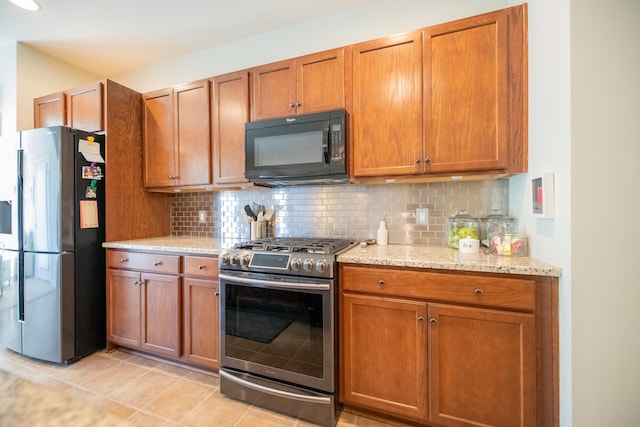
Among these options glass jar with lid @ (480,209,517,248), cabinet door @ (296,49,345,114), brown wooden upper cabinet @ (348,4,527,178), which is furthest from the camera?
cabinet door @ (296,49,345,114)

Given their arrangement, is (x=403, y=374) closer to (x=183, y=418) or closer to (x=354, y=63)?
(x=183, y=418)

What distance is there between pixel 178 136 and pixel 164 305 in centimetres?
139

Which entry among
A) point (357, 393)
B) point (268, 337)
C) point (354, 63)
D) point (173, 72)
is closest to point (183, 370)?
point (268, 337)

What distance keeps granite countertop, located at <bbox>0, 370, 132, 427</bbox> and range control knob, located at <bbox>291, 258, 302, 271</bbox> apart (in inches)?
47.2

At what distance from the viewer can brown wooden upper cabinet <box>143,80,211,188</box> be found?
7.58 feet

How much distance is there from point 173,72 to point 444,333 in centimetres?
330

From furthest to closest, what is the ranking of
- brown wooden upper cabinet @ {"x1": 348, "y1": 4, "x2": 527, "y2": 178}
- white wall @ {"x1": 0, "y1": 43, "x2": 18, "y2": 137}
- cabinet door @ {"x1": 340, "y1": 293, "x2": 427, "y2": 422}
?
white wall @ {"x1": 0, "y1": 43, "x2": 18, "y2": 137} < brown wooden upper cabinet @ {"x1": 348, "y1": 4, "x2": 527, "y2": 178} < cabinet door @ {"x1": 340, "y1": 293, "x2": 427, "y2": 422}

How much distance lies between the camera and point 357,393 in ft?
5.17

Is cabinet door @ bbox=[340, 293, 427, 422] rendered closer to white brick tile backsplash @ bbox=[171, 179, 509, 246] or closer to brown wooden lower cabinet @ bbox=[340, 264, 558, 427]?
brown wooden lower cabinet @ bbox=[340, 264, 558, 427]

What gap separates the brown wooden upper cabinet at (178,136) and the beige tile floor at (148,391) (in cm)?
146

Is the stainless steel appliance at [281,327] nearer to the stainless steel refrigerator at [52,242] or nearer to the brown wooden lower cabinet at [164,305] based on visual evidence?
the brown wooden lower cabinet at [164,305]

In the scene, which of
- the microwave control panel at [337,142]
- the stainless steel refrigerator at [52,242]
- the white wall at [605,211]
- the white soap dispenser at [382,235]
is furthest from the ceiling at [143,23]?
the white soap dispenser at [382,235]

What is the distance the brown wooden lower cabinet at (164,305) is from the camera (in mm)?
1945

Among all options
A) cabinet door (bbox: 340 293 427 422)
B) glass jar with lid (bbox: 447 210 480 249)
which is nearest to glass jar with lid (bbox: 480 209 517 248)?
glass jar with lid (bbox: 447 210 480 249)
